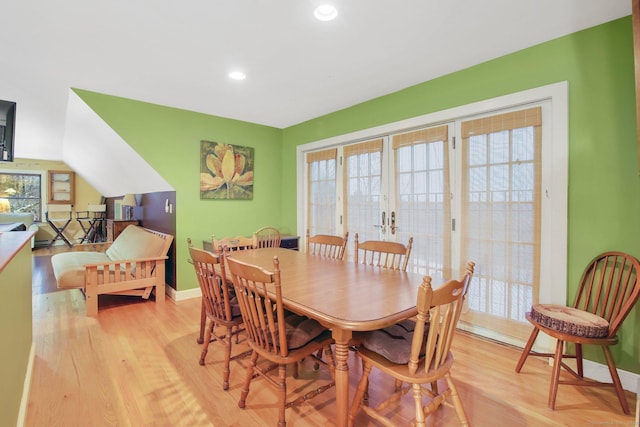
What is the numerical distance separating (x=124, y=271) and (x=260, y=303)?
2.71 metres

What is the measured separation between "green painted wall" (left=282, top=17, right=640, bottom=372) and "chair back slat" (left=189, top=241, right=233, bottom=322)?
235 cm

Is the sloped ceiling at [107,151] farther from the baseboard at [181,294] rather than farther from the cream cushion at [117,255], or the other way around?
the baseboard at [181,294]

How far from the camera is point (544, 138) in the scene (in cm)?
225

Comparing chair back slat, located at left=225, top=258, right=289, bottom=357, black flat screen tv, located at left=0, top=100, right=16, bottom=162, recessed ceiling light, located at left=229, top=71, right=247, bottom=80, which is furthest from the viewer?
black flat screen tv, located at left=0, top=100, right=16, bottom=162

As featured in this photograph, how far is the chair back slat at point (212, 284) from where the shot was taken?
74.4 inches

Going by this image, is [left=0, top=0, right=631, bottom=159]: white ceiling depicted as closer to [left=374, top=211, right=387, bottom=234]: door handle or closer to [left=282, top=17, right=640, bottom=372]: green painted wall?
[left=282, top=17, right=640, bottom=372]: green painted wall

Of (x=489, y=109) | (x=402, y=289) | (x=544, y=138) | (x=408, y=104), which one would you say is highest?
(x=408, y=104)

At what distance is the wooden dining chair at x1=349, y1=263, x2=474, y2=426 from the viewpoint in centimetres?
122

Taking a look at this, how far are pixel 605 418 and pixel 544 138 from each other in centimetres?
179

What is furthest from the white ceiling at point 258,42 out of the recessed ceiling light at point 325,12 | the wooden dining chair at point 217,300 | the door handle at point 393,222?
the wooden dining chair at point 217,300

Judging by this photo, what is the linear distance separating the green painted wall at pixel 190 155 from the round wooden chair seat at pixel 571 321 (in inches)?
127

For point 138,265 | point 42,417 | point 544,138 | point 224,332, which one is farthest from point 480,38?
point 138,265

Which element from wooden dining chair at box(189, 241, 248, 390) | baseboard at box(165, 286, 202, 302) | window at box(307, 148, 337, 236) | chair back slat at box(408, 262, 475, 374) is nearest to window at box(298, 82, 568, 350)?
window at box(307, 148, 337, 236)

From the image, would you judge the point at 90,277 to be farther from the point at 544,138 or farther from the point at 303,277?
the point at 544,138
